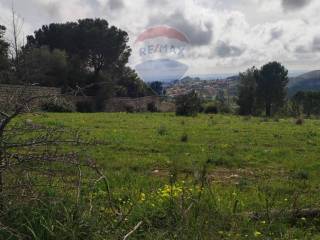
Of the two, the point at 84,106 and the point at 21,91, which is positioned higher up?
the point at 21,91

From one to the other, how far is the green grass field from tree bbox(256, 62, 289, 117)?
45.7 m

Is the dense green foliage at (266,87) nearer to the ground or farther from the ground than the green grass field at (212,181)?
farther from the ground

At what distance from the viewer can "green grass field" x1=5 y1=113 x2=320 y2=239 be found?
543 centimetres

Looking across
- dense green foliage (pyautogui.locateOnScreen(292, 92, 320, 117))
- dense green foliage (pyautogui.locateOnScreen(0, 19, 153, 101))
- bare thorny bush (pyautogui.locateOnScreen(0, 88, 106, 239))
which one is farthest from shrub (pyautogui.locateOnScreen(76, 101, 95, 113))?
dense green foliage (pyautogui.locateOnScreen(292, 92, 320, 117))

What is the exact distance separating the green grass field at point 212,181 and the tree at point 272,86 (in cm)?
4565

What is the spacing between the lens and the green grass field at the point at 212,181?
543cm

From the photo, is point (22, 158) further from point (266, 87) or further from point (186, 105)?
point (266, 87)

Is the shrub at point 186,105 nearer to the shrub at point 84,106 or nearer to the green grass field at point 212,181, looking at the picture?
the shrub at point 84,106

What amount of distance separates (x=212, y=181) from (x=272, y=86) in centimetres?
5854

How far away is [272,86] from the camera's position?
65938 millimetres

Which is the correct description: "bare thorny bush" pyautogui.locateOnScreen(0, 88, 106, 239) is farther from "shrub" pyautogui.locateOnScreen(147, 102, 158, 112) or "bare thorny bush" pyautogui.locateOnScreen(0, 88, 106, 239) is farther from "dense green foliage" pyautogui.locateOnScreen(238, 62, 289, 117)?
"dense green foliage" pyautogui.locateOnScreen(238, 62, 289, 117)

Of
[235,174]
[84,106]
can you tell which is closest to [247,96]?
[84,106]

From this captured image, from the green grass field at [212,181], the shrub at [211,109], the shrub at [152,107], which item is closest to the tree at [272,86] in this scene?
the shrub at [211,109]

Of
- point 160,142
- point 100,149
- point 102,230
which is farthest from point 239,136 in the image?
point 102,230
